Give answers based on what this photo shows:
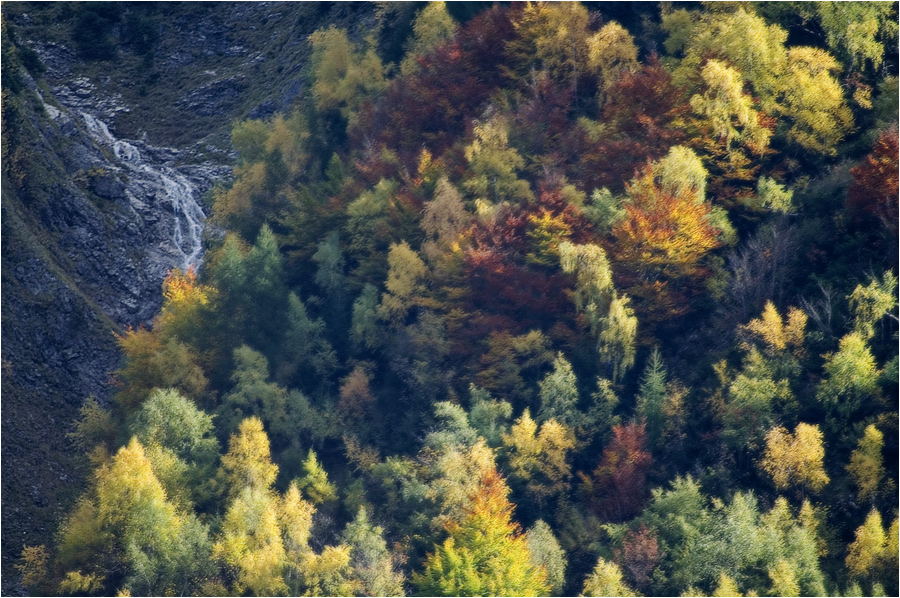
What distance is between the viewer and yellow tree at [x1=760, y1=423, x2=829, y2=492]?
4016 centimetres

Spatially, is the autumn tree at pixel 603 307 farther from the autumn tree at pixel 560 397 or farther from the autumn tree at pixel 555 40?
the autumn tree at pixel 555 40

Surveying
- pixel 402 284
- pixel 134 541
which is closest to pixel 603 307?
pixel 402 284

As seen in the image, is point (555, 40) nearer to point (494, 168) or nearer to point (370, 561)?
point (494, 168)

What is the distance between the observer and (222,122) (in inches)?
3750

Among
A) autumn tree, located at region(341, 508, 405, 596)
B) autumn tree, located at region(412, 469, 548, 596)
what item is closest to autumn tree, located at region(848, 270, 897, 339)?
autumn tree, located at region(412, 469, 548, 596)

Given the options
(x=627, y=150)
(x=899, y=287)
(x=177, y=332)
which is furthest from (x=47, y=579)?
(x=899, y=287)

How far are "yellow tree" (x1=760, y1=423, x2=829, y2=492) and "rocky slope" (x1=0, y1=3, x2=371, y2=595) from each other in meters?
40.9

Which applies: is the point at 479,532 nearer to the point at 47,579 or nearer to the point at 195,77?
the point at 47,579

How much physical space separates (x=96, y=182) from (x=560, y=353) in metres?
49.2

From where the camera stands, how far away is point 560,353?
49.3m

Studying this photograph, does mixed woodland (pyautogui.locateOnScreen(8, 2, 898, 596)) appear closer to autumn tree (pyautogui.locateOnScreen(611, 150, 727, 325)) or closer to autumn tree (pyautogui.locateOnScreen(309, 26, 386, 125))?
autumn tree (pyautogui.locateOnScreen(611, 150, 727, 325))

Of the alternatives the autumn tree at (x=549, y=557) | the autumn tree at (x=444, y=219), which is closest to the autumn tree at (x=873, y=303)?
the autumn tree at (x=549, y=557)

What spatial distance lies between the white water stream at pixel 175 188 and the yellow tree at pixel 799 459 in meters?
51.6

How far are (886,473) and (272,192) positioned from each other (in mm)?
43266
